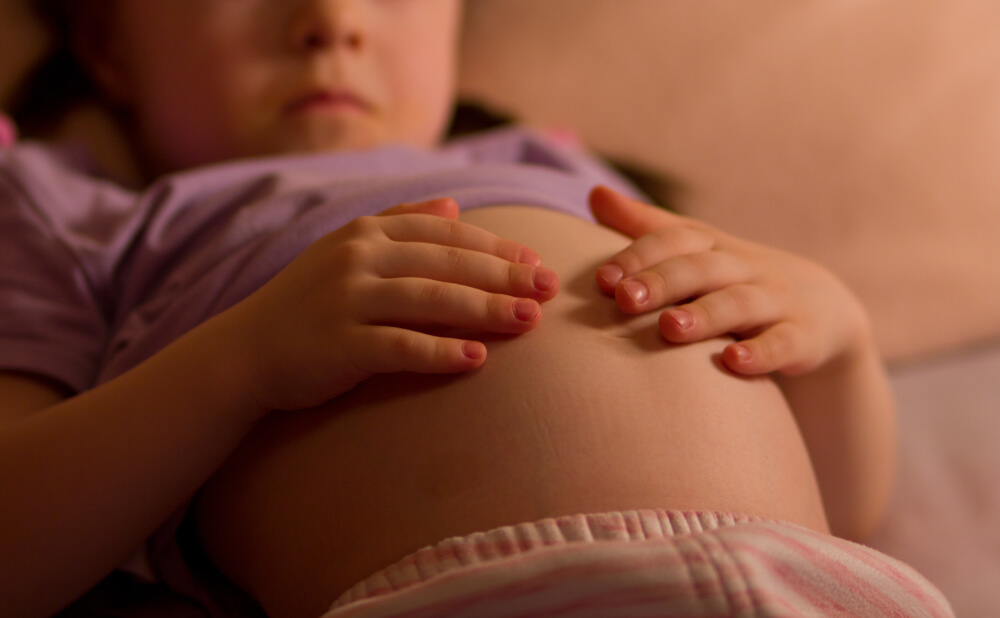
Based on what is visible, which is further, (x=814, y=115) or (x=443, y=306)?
(x=814, y=115)

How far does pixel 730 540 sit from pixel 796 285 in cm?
32

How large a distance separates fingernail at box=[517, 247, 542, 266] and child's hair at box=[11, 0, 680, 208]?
0.57 metres

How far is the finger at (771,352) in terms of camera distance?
0.54 m

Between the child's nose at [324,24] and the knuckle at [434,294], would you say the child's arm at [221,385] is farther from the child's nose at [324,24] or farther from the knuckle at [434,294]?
the child's nose at [324,24]

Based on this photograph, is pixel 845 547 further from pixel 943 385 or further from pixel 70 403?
pixel 943 385

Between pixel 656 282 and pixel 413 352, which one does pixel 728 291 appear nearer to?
pixel 656 282

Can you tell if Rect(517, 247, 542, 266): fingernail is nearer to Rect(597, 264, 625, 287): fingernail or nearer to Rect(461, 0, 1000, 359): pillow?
Rect(597, 264, 625, 287): fingernail

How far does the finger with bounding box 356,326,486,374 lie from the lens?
1.55 ft

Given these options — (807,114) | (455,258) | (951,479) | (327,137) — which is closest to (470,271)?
(455,258)

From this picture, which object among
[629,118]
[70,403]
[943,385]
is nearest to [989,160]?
[943,385]

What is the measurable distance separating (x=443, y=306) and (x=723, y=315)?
0.21 meters

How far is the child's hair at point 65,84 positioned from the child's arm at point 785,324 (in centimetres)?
40

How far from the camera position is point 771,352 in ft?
1.86

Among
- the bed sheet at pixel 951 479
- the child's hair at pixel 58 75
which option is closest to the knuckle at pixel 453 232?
the bed sheet at pixel 951 479
